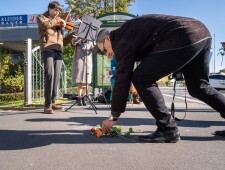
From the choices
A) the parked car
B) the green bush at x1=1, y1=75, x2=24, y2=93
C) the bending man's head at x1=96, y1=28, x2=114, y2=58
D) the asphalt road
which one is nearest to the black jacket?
the bending man's head at x1=96, y1=28, x2=114, y2=58

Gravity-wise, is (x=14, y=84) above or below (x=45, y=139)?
below

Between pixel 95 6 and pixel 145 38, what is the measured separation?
21267mm

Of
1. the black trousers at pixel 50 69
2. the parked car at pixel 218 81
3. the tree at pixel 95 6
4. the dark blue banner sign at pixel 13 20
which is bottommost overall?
the parked car at pixel 218 81

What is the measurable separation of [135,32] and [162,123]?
0.92 meters

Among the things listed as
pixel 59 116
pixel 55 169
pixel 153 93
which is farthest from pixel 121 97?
pixel 59 116

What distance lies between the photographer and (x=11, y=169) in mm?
2291

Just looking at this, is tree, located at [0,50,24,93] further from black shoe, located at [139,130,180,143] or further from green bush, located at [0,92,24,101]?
black shoe, located at [139,130,180,143]

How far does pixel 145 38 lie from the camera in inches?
117

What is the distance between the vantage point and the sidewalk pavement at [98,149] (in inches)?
93.5

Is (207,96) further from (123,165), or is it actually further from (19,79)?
(19,79)

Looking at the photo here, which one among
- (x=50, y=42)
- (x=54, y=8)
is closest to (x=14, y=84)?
(x=50, y=42)

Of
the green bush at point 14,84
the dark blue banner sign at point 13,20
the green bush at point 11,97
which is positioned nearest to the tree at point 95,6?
the green bush at point 14,84

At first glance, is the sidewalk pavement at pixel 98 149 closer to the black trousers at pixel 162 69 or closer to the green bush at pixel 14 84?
the black trousers at pixel 162 69

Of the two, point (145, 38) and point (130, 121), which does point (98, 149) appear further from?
point (130, 121)
